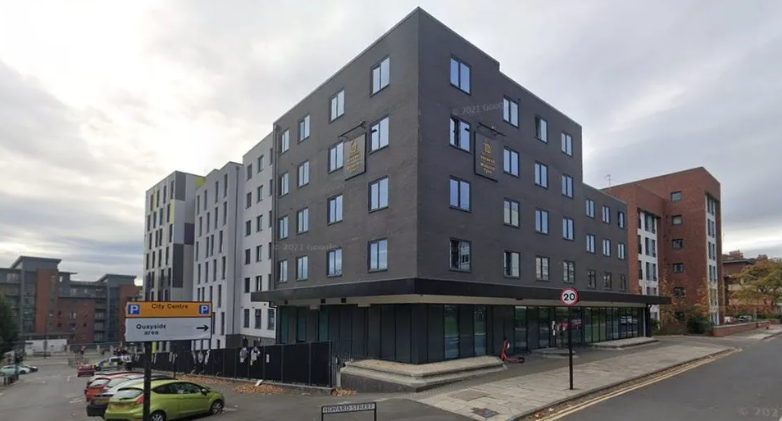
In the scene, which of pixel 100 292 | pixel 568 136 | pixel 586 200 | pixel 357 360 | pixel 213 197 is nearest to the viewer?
pixel 357 360

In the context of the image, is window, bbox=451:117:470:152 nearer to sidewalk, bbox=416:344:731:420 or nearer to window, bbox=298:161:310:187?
sidewalk, bbox=416:344:731:420

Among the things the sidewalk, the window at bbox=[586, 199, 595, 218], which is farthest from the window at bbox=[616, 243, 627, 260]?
the sidewalk

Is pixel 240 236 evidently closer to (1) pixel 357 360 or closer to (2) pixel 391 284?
(1) pixel 357 360

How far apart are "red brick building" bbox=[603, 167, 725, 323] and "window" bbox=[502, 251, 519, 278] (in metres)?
→ 38.8

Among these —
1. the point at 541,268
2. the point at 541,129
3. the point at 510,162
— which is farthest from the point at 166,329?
the point at 541,129

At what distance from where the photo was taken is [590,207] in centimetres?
3875

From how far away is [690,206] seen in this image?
66.1 m

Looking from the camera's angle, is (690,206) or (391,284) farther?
(690,206)

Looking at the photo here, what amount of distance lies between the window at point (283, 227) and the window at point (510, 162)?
48.0 feet

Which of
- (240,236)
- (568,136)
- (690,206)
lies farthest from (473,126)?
(690,206)

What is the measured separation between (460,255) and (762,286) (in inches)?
2662

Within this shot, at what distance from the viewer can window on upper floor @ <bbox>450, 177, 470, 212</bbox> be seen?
23.2 meters

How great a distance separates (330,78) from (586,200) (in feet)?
70.4

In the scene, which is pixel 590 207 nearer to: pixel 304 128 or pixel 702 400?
pixel 304 128
